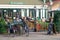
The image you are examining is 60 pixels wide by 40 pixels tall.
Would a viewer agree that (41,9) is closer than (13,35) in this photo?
No

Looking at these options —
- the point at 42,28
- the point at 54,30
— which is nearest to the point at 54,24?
the point at 54,30

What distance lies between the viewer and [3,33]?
2592 cm

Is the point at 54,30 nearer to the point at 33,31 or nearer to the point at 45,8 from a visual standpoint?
the point at 33,31

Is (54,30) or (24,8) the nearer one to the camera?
(54,30)

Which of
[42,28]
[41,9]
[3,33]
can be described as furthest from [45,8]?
[3,33]

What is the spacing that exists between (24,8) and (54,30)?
19.0 meters

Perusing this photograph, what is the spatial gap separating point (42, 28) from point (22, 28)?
12.6ft

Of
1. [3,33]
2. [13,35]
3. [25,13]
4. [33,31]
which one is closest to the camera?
[13,35]

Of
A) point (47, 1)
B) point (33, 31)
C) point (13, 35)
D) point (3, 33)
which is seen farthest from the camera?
point (47, 1)

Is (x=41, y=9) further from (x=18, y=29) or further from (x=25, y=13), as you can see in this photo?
(x=18, y=29)

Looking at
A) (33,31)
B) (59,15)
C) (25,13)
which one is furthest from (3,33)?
(25,13)

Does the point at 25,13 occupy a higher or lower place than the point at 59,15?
lower

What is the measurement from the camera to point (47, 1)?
45.7 m

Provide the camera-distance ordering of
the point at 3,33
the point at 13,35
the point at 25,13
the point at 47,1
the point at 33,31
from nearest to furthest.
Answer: the point at 13,35 < the point at 3,33 < the point at 33,31 < the point at 25,13 < the point at 47,1
